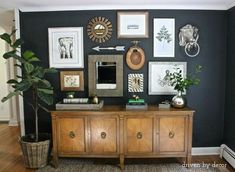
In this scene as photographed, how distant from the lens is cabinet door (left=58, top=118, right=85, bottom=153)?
3.08m

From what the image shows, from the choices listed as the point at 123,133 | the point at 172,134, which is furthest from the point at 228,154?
the point at 123,133

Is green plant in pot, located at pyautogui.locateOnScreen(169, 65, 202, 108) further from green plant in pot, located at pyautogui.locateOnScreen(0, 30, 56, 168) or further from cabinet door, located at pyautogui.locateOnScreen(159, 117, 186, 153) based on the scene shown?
green plant in pot, located at pyautogui.locateOnScreen(0, 30, 56, 168)

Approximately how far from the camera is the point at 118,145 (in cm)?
309

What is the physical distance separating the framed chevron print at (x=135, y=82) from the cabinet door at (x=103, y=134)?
64 centimetres

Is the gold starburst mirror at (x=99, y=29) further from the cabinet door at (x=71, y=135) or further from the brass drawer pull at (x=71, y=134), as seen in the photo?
the brass drawer pull at (x=71, y=134)

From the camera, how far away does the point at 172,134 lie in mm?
3078

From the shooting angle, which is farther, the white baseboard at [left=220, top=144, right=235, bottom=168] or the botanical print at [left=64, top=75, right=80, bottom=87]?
the botanical print at [left=64, top=75, right=80, bottom=87]

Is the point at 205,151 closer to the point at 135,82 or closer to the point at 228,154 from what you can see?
the point at 228,154

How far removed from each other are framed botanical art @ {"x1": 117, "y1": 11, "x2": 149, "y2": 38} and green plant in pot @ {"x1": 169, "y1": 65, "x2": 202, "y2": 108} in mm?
740

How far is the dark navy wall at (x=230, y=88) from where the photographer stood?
3.25 m

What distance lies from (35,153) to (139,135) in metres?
1.43

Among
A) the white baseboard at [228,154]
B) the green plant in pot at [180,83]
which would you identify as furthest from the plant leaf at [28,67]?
the white baseboard at [228,154]

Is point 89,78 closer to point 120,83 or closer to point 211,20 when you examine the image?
point 120,83

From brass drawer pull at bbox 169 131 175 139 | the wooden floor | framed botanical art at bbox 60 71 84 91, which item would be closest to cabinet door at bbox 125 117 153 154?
brass drawer pull at bbox 169 131 175 139
